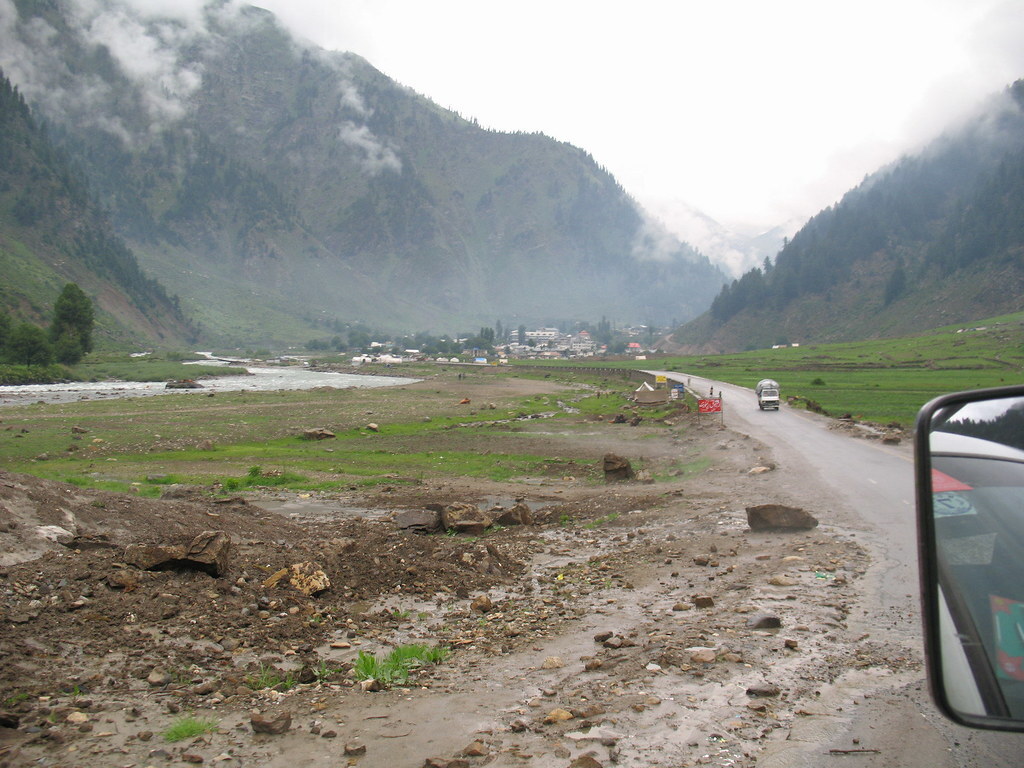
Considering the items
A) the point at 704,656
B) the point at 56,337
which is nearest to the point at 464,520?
the point at 704,656

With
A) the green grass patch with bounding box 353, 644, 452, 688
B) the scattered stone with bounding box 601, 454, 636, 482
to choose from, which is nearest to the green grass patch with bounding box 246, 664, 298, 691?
the green grass patch with bounding box 353, 644, 452, 688

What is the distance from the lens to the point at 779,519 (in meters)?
13.1

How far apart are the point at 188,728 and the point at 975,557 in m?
5.53

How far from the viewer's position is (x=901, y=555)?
10.6m

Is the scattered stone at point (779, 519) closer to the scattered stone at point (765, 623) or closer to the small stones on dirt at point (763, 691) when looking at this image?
the scattered stone at point (765, 623)

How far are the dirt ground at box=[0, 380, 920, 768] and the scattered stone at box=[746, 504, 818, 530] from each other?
230 mm

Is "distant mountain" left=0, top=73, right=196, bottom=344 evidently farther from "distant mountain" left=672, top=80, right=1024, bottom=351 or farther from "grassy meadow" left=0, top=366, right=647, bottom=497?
"distant mountain" left=672, top=80, right=1024, bottom=351

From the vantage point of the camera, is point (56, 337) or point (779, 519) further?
point (56, 337)

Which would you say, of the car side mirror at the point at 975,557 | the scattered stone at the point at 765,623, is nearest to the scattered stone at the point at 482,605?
the scattered stone at the point at 765,623

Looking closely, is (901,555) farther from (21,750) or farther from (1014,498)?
(21,750)

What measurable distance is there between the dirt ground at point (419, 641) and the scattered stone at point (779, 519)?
23 centimetres

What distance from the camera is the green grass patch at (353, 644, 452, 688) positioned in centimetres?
667

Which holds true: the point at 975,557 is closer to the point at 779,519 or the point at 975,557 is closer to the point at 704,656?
the point at 704,656

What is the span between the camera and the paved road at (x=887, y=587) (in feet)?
15.6
